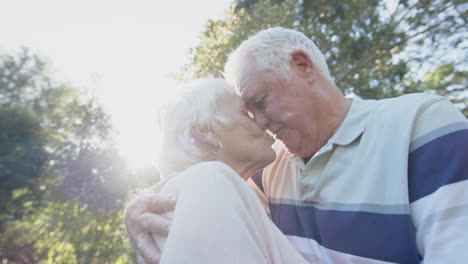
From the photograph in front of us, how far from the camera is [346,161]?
1451 mm

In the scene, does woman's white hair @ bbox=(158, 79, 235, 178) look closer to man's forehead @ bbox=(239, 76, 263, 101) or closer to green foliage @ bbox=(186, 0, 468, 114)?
man's forehead @ bbox=(239, 76, 263, 101)

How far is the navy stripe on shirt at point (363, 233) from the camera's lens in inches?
43.3

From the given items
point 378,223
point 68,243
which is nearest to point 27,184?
point 68,243

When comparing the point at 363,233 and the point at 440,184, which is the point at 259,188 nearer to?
the point at 363,233

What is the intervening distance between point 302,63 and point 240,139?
0.71 meters

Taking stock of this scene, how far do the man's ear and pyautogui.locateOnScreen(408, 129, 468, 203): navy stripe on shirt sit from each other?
0.93 metres

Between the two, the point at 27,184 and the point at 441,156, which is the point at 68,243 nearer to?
the point at 441,156

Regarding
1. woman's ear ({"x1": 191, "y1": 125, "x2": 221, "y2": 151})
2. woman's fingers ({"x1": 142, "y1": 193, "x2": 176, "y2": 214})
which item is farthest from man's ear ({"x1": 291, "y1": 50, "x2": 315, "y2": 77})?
woman's fingers ({"x1": 142, "y1": 193, "x2": 176, "y2": 214})

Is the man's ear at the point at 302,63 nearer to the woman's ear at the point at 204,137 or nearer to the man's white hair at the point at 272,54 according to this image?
the man's white hair at the point at 272,54

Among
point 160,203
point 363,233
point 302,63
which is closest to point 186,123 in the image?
point 160,203

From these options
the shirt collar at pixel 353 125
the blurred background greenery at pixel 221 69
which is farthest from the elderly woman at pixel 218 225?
the blurred background greenery at pixel 221 69

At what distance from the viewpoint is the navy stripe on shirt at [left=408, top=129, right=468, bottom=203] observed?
3.30 feet

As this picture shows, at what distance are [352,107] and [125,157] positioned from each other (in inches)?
558

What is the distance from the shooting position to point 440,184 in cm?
103
